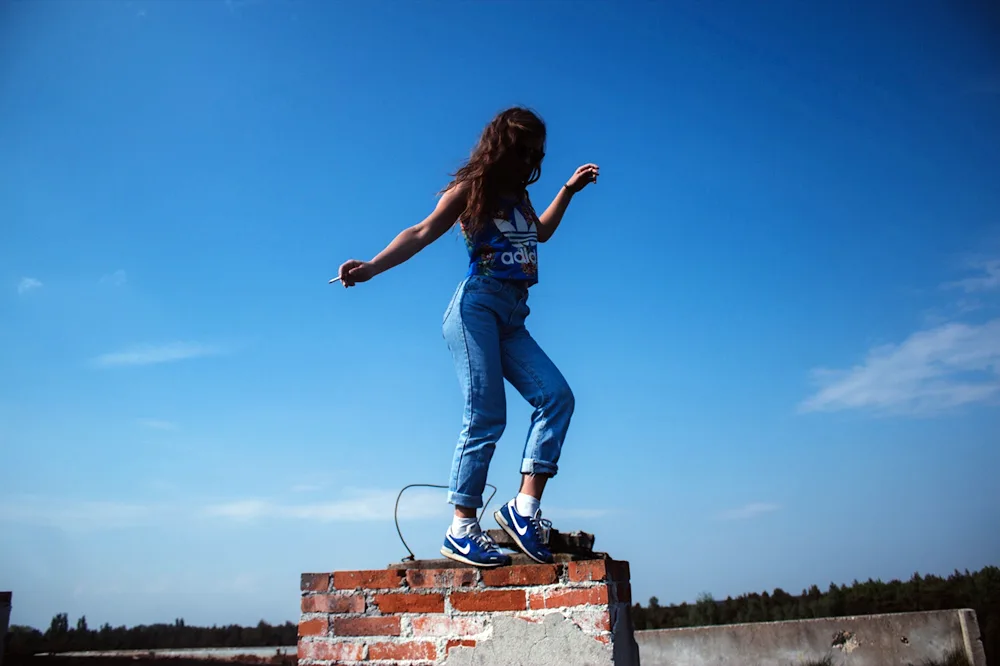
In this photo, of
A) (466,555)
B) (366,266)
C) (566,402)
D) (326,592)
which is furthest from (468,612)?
(366,266)

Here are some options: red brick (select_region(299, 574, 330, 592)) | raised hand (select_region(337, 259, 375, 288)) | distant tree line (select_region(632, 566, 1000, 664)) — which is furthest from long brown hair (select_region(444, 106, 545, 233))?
distant tree line (select_region(632, 566, 1000, 664))

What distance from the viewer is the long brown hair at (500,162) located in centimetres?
314

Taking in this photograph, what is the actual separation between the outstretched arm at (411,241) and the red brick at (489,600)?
4.32 feet

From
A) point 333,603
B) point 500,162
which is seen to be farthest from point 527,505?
point 500,162

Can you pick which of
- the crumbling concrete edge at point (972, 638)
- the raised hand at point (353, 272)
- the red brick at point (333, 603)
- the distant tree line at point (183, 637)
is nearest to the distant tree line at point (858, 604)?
the crumbling concrete edge at point (972, 638)

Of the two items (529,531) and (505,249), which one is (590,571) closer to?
(529,531)

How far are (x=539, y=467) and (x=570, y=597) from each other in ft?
1.69

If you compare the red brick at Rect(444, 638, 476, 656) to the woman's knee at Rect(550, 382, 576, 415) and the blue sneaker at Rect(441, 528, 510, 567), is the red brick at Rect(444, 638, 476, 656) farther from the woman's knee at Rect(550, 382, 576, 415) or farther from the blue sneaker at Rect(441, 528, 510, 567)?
the woman's knee at Rect(550, 382, 576, 415)

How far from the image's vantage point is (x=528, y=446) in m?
3.03

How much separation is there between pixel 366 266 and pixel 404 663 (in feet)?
5.20

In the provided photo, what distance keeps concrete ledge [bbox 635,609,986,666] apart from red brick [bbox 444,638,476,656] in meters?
5.18

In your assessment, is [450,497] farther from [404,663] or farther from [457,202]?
[457,202]

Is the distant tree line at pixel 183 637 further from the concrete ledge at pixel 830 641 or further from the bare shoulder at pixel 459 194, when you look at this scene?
the bare shoulder at pixel 459 194

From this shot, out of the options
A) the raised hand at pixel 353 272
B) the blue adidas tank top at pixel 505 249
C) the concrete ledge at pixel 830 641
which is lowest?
the concrete ledge at pixel 830 641
